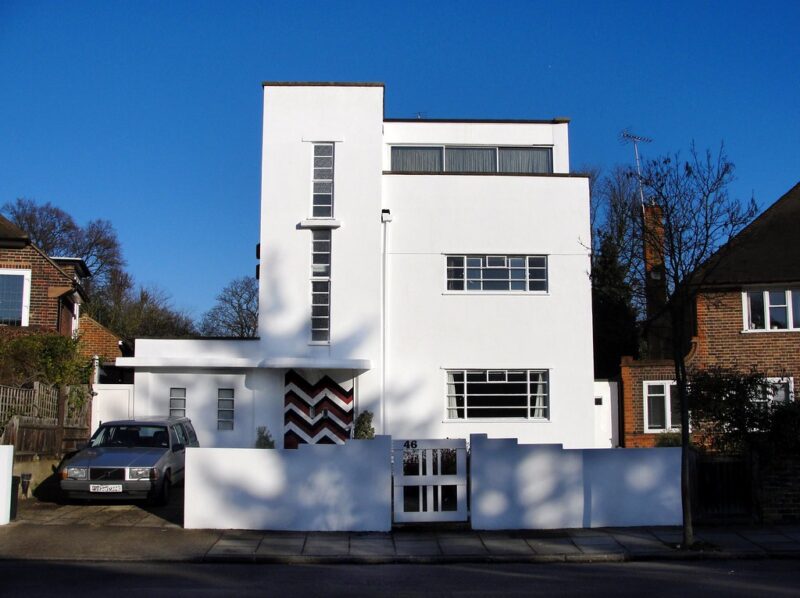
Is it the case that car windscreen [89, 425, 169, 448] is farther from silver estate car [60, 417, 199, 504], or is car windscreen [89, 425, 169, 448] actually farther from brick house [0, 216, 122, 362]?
brick house [0, 216, 122, 362]

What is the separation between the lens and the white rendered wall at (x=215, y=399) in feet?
69.0

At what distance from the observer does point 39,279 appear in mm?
23078

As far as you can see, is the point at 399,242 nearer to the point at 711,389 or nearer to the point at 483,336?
the point at 483,336

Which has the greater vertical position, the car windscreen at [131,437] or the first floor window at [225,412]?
the first floor window at [225,412]

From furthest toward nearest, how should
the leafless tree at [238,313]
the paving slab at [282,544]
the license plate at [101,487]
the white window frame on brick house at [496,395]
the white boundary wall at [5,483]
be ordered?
the leafless tree at [238,313], the white window frame on brick house at [496,395], the license plate at [101,487], the white boundary wall at [5,483], the paving slab at [282,544]

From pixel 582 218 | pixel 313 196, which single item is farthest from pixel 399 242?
pixel 582 218

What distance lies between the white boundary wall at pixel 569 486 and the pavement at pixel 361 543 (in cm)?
23

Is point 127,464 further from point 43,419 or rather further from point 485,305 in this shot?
point 485,305

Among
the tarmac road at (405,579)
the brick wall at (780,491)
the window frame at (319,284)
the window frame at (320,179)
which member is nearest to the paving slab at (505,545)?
the tarmac road at (405,579)

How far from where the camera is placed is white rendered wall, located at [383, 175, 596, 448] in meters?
21.4

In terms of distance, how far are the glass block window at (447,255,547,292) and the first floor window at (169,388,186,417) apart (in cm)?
713

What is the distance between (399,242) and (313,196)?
8.11ft

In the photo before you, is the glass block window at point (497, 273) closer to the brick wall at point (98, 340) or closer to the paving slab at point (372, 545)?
the paving slab at point (372, 545)

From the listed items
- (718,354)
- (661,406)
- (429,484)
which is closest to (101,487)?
(429,484)
